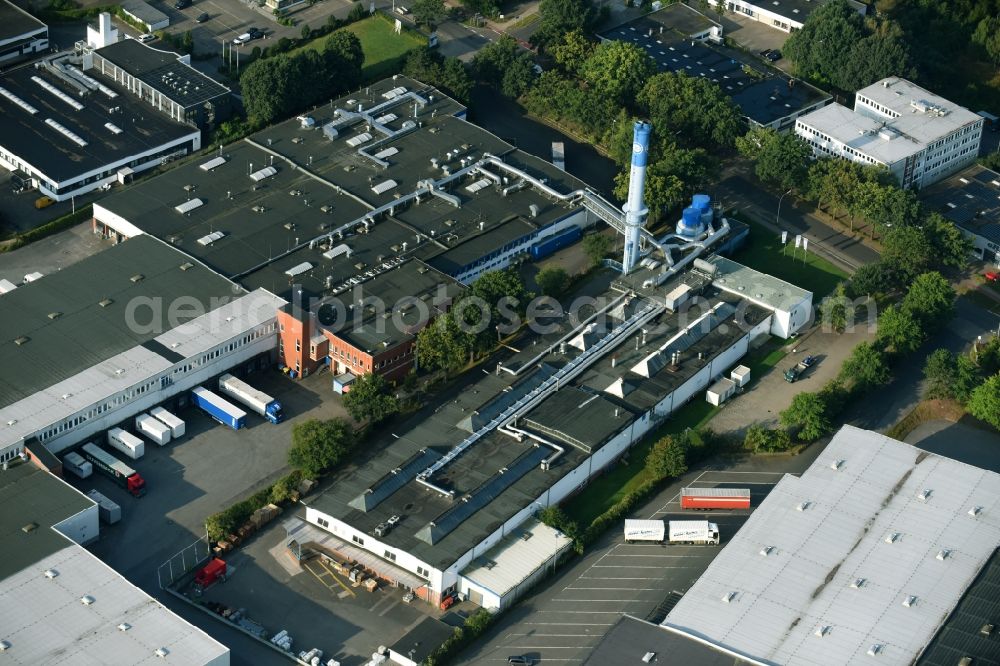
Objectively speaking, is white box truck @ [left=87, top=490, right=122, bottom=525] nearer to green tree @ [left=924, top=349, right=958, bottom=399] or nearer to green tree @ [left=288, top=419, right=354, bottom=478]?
green tree @ [left=288, top=419, right=354, bottom=478]

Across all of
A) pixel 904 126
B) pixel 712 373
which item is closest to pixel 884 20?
pixel 904 126

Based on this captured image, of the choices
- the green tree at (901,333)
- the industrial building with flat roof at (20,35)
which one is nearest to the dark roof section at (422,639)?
the green tree at (901,333)

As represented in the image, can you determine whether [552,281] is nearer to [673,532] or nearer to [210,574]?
[673,532]

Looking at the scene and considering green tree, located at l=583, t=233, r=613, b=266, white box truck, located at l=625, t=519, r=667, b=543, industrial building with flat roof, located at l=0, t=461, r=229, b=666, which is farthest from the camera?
green tree, located at l=583, t=233, r=613, b=266

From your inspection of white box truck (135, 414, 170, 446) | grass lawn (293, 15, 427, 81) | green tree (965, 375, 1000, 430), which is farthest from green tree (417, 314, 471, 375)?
grass lawn (293, 15, 427, 81)

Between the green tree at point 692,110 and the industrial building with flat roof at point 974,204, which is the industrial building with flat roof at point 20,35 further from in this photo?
the industrial building with flat roof at point 974,204

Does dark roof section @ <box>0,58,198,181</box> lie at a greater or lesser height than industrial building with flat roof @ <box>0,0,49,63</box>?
lesser
